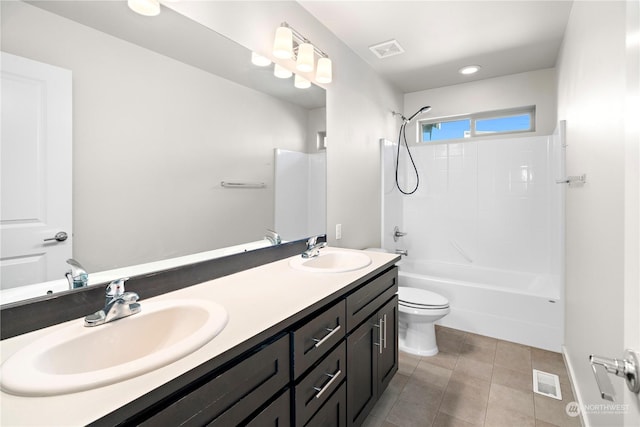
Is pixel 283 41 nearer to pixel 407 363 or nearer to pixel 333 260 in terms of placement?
pixel 333 260

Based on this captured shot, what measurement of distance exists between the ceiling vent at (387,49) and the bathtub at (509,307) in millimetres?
2062

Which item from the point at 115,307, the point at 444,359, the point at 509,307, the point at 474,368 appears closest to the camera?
the point at 115,307

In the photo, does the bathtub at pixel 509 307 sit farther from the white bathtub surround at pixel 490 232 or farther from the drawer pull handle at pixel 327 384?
the drawer pull handle at pixel 327 384

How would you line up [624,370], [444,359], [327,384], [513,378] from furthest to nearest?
[444,359] → [513,378] → [327,384] → [624,370]

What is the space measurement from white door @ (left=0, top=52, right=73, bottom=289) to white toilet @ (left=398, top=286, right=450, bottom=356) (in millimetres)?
2048

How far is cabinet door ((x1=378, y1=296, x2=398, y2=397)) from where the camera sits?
1649mm

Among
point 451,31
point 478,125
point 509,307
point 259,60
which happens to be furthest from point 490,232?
point 259,60

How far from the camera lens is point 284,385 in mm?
951

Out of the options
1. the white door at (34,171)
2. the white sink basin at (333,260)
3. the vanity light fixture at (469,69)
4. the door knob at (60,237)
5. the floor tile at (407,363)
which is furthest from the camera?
the vanity light fixture at (469,69)

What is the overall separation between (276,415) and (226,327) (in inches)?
12.7

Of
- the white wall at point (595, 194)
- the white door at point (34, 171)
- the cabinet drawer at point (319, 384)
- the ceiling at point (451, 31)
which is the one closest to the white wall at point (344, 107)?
the ceiling at point (451, 31)

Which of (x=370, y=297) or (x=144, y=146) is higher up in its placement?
(x=144, y=146)

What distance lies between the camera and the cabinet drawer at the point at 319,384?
1.01 meters

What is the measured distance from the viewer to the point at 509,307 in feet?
8.26
